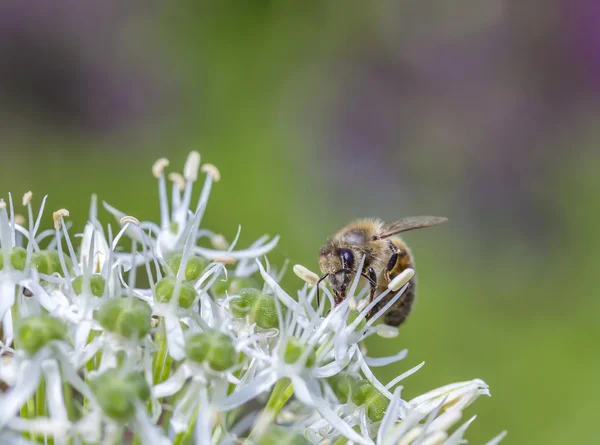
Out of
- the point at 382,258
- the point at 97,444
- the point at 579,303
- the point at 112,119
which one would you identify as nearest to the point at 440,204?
the point at 579,303

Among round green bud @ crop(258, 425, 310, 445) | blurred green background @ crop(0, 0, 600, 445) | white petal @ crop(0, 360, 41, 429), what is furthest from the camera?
blurred green background @ crop(0, 0, 600, 445)

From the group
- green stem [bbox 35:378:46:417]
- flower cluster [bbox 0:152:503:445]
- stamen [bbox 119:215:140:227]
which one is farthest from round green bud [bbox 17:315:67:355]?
stamen [bbox 119:215:140:227]

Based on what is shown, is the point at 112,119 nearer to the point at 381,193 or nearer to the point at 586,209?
the point at 381,193

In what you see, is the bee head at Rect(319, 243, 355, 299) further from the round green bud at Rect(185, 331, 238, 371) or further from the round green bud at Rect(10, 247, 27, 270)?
the round green bud at Rect(10, 247, 27, 270)

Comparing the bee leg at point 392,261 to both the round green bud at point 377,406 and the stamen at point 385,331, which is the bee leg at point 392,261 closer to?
the stamen at point 385,331

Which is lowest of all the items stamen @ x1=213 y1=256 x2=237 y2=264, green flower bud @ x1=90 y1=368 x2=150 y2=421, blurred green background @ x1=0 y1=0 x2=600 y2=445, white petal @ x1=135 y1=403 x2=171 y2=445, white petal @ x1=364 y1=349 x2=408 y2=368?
white petal @ x1=135 y1=403 x2=171 y2=445

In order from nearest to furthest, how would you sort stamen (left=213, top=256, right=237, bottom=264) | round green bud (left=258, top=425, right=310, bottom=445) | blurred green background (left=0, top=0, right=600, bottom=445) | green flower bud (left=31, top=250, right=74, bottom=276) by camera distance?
round green bud (left=258, top=425, right=310, bottom=445) < green flower bud (left=31, top=250, right=74, bottom=276) < stamen (left=213, top=256, right=237, bottom=264) < blurred green background (left=0, top=0, right=600, bottom=445)

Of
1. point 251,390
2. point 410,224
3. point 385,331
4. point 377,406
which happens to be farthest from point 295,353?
point 410,224
